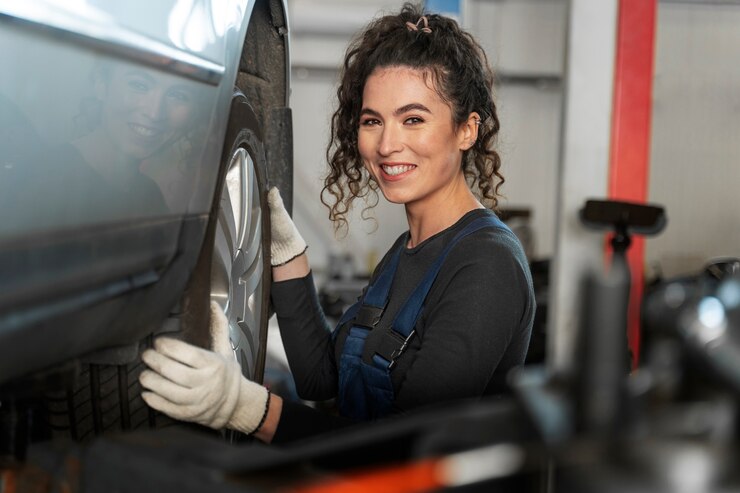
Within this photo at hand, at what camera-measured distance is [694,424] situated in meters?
0.64

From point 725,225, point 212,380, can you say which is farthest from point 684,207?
point 212,380

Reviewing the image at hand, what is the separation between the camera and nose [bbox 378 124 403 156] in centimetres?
170

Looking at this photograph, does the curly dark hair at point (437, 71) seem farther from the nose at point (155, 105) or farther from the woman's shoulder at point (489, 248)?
Answer: the nose at point (155, 105)

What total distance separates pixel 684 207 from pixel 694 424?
436 cm

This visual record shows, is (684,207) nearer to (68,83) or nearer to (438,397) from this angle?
(438,397)

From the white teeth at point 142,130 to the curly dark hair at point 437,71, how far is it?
2.28 ft

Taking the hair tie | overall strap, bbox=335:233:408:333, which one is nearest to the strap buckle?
overall strap, bbox=335:233:408:333

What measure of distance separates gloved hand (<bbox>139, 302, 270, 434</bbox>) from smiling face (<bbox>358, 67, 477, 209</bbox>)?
0.57 meters

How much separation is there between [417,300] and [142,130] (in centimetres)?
66

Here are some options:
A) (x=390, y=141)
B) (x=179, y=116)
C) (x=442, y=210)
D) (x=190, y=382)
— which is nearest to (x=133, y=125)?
(x=179, y=116)

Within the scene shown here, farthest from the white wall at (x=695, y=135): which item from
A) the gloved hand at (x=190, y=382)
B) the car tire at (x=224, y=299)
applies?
the gloved hand at (x=190, y=382)

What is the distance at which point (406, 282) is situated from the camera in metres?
1.72

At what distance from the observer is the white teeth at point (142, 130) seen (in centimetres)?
111

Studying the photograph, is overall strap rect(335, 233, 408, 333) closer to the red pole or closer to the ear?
the ear
